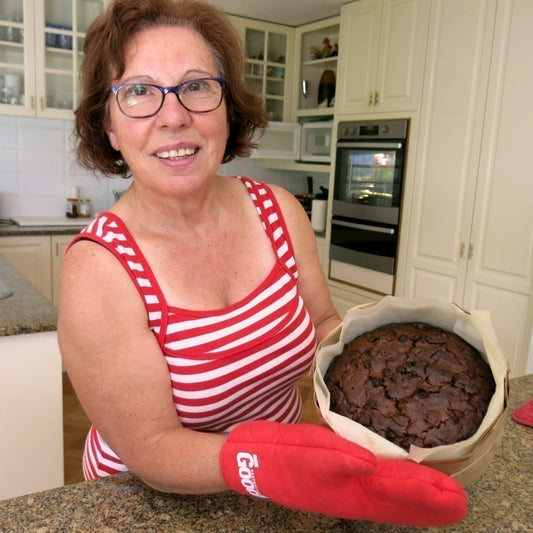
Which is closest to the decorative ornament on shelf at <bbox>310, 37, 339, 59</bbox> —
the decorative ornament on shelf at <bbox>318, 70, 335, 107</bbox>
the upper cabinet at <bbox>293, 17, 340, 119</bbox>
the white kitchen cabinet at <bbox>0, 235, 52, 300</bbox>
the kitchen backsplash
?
the upper cabinet at <bbox>293, 17, 340, 119</bbox>

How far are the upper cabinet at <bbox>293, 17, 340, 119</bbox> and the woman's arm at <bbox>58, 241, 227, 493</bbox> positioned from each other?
3.36 m

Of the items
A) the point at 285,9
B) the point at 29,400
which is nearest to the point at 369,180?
the point at 285,9

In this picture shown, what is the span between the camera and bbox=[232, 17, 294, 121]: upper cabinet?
4.05 m

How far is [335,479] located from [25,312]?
4.82 feet

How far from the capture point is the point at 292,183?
4.63 m

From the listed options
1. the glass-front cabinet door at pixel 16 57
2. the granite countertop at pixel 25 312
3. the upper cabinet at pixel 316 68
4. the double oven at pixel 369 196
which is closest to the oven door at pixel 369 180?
the double oven at pixel 369 196

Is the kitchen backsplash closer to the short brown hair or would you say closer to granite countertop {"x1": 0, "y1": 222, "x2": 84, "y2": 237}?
granite countertop {"x1": 0, "y1": 222, "x2": 84, "y2": 237}

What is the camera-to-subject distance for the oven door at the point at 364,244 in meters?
3.33

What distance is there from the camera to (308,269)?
3.62 ft

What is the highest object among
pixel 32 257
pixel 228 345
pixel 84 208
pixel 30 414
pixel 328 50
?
pixel 328 50

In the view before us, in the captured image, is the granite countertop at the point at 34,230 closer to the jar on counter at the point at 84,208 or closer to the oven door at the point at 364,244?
the jar on counter at the point at 84,208

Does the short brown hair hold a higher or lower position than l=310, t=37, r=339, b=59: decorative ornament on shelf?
lower

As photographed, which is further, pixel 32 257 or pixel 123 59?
pixel 32 257

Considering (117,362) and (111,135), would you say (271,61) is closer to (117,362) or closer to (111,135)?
(111,135)
